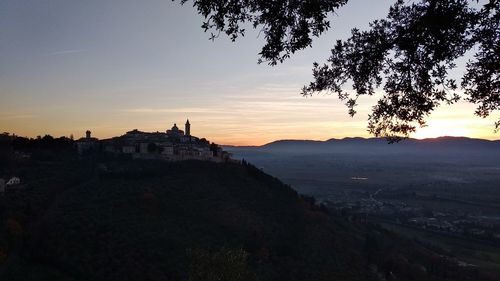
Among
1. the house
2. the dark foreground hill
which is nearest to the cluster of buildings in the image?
the dark foreground hill

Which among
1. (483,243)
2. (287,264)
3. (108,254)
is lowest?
(483,243)

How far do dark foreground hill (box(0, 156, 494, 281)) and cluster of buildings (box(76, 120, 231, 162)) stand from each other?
497 centimetres

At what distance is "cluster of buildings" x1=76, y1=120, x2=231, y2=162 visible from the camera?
93156 mm

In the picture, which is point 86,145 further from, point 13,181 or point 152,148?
point 13,181

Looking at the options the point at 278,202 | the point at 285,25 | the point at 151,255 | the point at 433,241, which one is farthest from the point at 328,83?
the point at 433,241

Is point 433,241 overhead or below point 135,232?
below

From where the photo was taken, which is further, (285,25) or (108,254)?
(108,254)

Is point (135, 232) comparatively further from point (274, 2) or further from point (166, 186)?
point (274, 2)

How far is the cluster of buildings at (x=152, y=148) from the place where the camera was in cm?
9316

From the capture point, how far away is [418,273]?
69.2 meters

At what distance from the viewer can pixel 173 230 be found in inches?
2336

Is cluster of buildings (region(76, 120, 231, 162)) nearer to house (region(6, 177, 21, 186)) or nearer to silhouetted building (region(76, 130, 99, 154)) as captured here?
silhouetted building (region(76, 130, 99, 154))

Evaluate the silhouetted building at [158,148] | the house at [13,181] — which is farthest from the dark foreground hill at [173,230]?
the silhouetted building at [158,148]

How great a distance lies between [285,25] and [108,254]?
4529 centimetres
